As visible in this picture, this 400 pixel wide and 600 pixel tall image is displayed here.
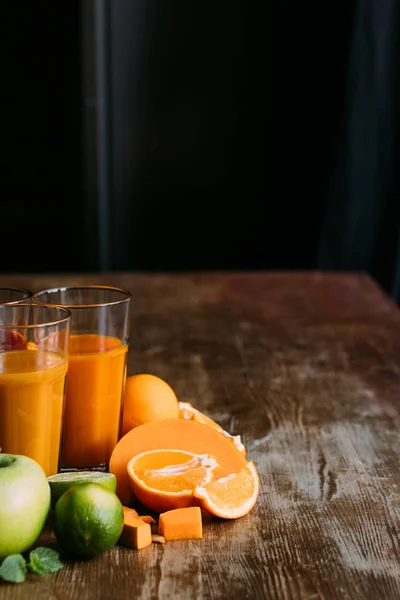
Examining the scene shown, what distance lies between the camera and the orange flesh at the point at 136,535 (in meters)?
0.82

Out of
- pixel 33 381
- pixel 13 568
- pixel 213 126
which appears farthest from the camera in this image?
pixel 213 126

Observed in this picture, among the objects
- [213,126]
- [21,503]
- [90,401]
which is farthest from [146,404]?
[213,126]

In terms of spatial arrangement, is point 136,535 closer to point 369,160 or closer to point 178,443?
point 178,443

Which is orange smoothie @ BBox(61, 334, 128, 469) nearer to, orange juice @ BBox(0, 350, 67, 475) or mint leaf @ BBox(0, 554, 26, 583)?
orange juice @ BBox(0, 350, 67, 475)

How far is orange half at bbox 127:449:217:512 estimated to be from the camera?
880mm

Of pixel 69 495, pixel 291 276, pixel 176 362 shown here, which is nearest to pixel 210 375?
pixel 176 362

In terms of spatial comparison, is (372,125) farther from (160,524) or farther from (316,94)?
(160,524)

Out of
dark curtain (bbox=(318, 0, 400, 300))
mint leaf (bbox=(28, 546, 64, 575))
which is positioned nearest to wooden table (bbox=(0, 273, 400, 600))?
mint leaf (bbox=(28, 546, 64, 575))

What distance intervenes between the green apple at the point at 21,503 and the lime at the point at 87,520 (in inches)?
0.8

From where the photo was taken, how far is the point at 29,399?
0.90m

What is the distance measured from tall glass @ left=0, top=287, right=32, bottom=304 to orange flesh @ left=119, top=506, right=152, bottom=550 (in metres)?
0.31

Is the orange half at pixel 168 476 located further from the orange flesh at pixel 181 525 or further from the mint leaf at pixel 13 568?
the mint leaf at pixel 13 568

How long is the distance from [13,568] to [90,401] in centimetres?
26

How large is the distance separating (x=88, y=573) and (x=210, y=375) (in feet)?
2.46
